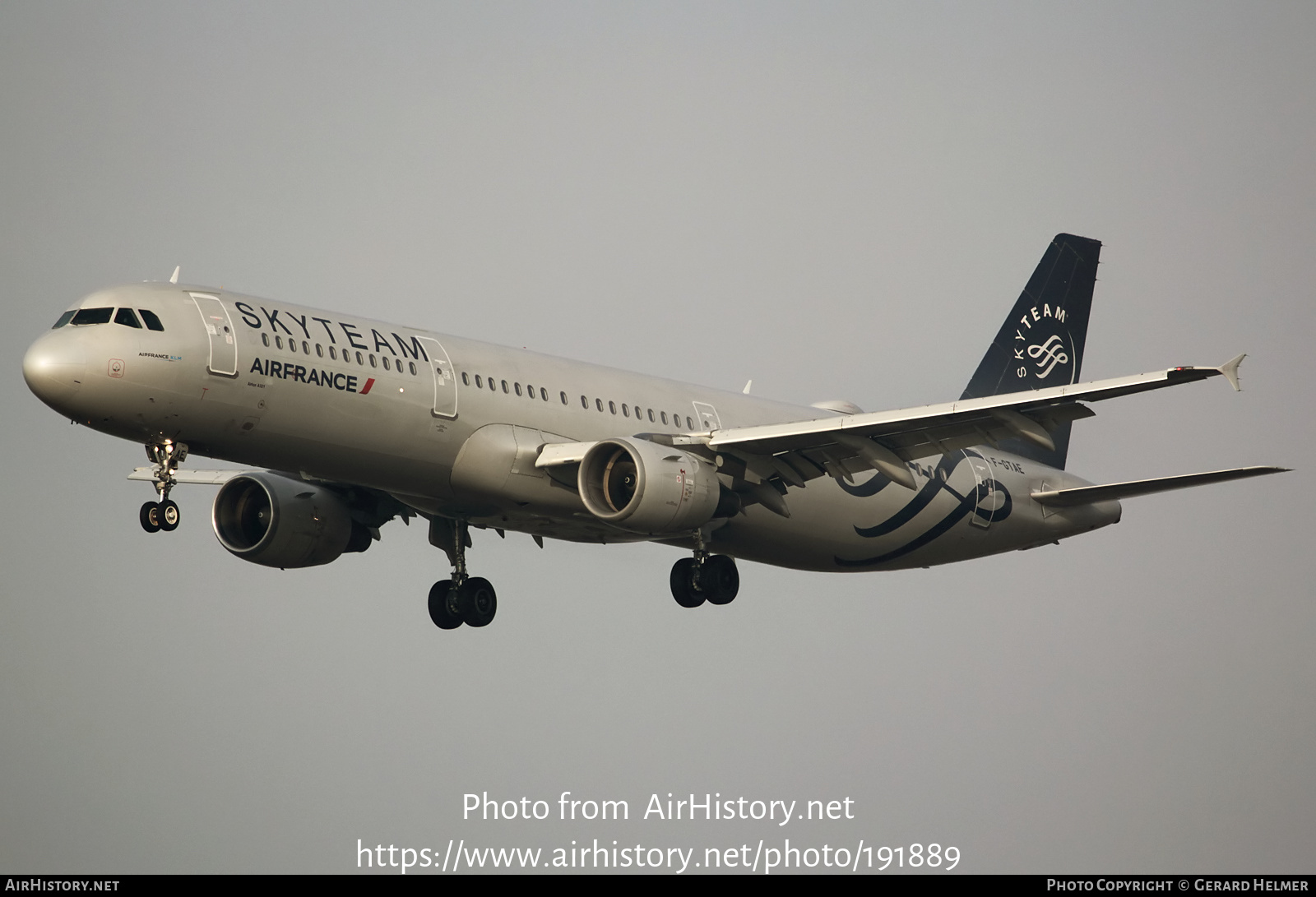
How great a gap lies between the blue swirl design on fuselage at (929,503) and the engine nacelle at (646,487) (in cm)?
620

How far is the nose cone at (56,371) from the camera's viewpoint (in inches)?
1216

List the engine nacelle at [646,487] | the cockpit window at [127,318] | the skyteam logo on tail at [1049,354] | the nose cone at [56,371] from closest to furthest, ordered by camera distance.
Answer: the nose cone at [56,371], the cockpit window at [127,318], the engine nacelle at [646,487], the skyteam logo on tail at [1049,354]

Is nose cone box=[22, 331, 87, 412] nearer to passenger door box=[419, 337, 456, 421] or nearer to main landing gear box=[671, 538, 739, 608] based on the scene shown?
passenger door box=[419, 337, 456, 421]

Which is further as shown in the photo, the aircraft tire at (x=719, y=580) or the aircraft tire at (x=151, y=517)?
the aircraft tire at (x=719, y=580)

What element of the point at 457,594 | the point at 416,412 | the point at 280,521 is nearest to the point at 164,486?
the point at 416,412

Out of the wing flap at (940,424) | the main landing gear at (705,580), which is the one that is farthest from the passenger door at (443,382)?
the main landing gear at (705,580)

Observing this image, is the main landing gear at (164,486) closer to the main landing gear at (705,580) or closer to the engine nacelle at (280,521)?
the engine nacelle at (280,521)

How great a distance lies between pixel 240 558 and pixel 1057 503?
2019 cm

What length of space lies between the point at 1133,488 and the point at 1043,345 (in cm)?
936

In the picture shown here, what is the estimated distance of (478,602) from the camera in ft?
136

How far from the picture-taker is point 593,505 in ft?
116

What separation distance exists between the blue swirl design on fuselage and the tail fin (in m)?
2.85

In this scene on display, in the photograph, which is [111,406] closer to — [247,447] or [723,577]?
[247,447]

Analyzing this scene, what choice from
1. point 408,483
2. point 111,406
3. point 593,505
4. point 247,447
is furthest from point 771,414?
point 111,406
